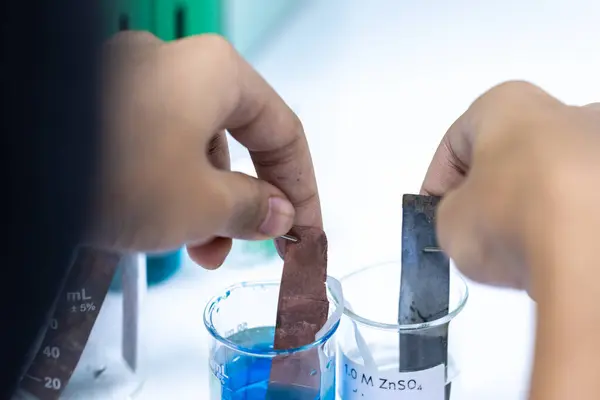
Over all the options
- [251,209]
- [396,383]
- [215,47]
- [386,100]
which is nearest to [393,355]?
[396,383]

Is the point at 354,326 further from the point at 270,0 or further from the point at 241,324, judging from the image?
the point at 270,0

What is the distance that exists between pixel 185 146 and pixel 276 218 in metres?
0.12

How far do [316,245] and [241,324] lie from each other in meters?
0.10

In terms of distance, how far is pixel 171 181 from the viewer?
1.39ft

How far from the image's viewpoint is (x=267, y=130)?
0.54m

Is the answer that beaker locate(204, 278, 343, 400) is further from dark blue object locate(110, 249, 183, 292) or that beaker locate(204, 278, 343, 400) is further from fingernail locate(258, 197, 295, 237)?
dark blue object locate(110, 249, 183, 292)

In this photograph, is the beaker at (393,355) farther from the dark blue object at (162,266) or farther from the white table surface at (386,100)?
the dark blue object at (162,266)

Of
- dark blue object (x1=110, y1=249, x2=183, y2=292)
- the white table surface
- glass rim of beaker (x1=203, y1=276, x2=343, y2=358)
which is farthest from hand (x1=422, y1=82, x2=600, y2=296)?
dark blue object (x1=110, y1=249, x2=183, y2=292)

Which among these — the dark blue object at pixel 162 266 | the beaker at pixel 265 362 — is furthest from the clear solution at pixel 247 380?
the dark blue object at pixel 162 266

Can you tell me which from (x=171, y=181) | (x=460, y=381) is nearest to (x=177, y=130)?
(x=171, y=181)

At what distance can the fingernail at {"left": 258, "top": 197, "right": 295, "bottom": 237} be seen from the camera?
1.74 ft

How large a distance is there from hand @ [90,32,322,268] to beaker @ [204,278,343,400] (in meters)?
0.08

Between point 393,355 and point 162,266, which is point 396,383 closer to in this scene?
point 393,355

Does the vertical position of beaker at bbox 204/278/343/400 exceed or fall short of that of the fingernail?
it falls short
